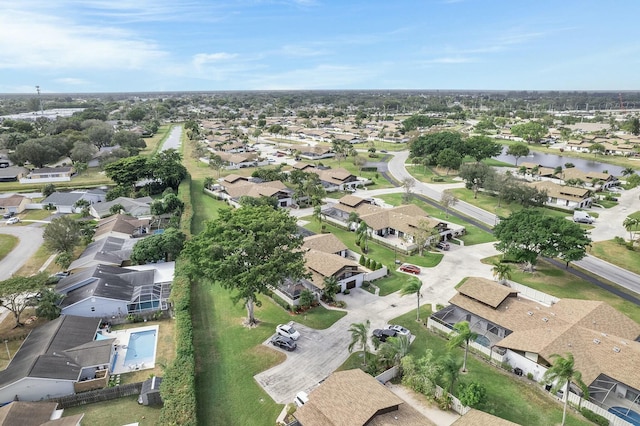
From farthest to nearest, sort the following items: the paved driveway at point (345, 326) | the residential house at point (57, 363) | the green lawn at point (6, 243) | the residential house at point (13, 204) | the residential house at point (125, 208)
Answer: the residential house at point (13, 204) → the residential house at point (125, 208) → the green lawn at point (6, 243) → the paved driveway at point (345, 326) → the residential house at point (57, 363)

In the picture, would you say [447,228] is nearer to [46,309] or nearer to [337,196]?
[337,196]

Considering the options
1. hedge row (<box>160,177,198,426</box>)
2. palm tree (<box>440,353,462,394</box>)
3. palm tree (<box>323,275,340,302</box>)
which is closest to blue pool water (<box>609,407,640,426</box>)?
palm tree (<box>440,353,462,394</box>)

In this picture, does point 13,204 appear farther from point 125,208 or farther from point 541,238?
point 541,238

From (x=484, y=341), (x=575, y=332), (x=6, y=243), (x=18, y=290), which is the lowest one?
(x=484, y=341)

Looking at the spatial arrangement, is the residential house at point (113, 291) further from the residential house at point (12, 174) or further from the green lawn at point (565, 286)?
the residential house at point (12, 174)

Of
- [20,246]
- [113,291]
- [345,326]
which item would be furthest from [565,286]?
[20,246]

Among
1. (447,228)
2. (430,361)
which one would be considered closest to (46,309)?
(430,361)

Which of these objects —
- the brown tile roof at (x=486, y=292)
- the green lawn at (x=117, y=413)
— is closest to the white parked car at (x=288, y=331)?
the green lawn at (x=117, y=413)
